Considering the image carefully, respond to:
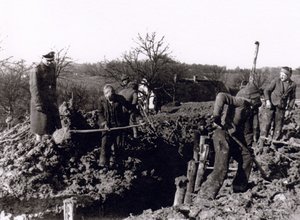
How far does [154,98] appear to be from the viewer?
105ft

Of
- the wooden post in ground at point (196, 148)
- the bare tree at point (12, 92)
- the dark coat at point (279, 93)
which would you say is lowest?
the bare tree at point (12, 92)

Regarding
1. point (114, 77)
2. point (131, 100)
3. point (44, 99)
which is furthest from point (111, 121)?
point (114, 77)

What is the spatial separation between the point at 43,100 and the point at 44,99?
0.09 feet

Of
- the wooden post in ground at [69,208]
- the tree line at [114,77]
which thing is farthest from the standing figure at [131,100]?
the tree line at [114,77]

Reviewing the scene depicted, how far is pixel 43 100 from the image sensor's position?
679cm

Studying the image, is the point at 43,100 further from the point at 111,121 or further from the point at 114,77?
the point at 114,77

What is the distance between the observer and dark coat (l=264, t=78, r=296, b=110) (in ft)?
25.0

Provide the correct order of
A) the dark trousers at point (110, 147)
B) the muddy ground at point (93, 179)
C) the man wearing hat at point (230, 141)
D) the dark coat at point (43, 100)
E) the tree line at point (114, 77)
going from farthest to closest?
the tree line at point (114, 77)
the dark trousers at point (110, 147)
the dark coat at point (43, 100)
the muddy ground at point (93, 179)
the man wearing hat at point (230, 141)

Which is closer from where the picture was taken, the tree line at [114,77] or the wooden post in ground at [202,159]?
the wooden post in ground at [202,159]

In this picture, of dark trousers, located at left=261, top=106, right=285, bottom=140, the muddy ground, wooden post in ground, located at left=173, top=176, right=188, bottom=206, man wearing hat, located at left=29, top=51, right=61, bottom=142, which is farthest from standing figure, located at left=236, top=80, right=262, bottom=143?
man wearing hat, located at left=29, top=51, right=61, bottom=142

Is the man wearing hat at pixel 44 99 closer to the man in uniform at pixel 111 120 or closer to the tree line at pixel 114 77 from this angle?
the man in uniform at pixel 111 120

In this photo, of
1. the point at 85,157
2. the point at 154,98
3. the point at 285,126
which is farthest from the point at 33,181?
the point at 154,98

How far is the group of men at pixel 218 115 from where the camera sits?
209 inches

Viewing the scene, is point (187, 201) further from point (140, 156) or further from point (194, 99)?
point (194, 99)
